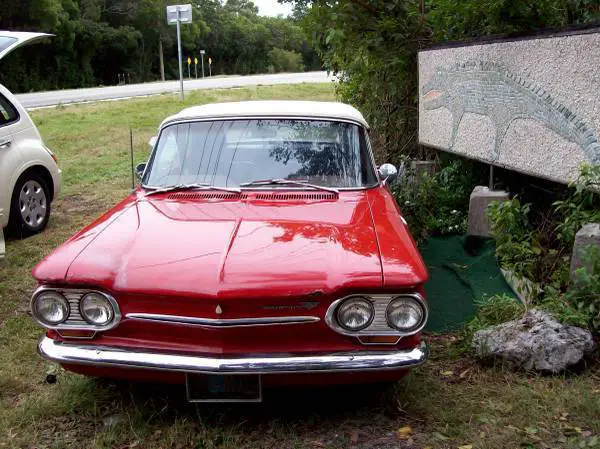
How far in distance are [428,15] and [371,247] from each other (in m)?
4.72

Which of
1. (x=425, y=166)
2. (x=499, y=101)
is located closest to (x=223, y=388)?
(x=499, y=101)

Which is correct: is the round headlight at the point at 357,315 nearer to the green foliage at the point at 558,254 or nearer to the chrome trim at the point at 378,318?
the chrome trim at the point at 378,318

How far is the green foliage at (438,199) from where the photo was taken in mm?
6426

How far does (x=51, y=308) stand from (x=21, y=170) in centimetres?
410

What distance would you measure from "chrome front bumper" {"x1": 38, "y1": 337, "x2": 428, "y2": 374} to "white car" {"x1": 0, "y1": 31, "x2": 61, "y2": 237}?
12.4 feet

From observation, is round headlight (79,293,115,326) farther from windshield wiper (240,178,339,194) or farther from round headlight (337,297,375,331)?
windshield wiper (240,178,339,194)

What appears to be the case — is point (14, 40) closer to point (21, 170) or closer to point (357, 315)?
point (21, 170)

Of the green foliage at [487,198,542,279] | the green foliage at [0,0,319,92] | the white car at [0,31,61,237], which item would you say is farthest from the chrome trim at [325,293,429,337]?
the green foliage at [0,0,319,92]

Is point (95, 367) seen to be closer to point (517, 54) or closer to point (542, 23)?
point (517, 54)

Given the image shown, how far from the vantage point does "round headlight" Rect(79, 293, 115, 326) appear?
9.84ft

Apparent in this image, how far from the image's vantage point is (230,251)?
315cm

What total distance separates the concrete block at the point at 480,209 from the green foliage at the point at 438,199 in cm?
45

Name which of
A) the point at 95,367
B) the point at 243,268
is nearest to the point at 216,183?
the point at 243,268

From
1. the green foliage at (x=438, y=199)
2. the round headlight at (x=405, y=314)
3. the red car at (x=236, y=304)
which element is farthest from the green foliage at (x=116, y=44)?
the round headlight at (x=405, y=314)
